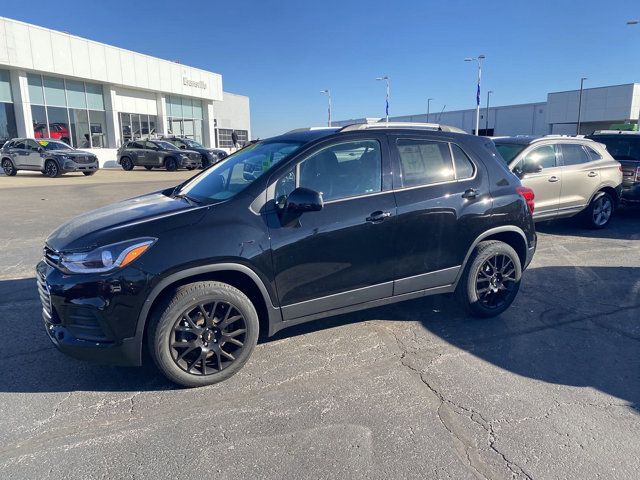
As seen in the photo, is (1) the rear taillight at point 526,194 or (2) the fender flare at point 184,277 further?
(1) the rear taillight at point 526,194

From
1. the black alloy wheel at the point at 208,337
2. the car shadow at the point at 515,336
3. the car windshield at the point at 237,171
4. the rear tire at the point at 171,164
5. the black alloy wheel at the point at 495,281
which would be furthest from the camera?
the rear tire at the point at 171,164

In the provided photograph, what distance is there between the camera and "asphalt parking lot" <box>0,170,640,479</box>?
260 cm

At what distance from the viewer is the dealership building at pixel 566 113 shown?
57031mm

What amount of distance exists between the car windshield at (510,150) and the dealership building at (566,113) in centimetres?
4270

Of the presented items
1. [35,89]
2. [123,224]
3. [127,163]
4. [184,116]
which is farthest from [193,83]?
[123,224]

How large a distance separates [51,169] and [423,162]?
20863mm

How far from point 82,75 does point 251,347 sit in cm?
2978

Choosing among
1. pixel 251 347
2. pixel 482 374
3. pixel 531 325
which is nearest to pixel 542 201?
pixel 531 325

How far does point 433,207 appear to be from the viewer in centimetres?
409

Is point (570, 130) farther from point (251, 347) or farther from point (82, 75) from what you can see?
point (251, 347)

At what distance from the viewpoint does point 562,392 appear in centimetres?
331

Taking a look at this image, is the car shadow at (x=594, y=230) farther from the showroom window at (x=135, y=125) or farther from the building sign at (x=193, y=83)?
the building sign at (x=193, y=83)

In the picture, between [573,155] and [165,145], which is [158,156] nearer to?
[165,145]

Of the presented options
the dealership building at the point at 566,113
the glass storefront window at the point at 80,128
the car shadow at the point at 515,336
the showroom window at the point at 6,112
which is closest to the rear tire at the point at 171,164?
the glass storefront window at the point at 80,128
